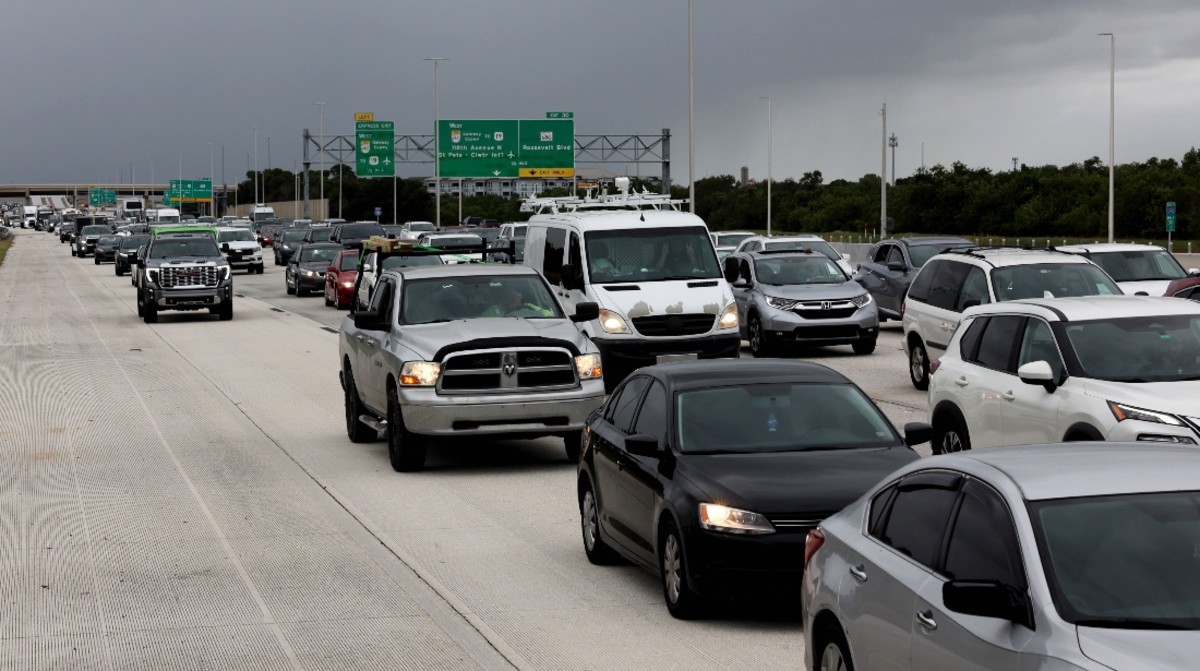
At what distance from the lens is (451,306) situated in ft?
56.6

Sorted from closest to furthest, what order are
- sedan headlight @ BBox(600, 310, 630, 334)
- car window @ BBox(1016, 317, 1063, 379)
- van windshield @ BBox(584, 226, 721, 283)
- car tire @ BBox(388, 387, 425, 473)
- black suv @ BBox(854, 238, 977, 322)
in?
1. car window @ BBox(1016, 317, 1063, 379)
2. car tire @ BBox(388, 387, 425, 473)
3. sedan headlight @ BBox(600, 310, 630, 334)
4. van windshield @ BBox(584, 226, 721, 283)
5. black suv @ BBox(854, 238, 977, 322)

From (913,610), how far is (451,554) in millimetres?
6421

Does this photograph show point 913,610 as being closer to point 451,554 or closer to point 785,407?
point 785,407

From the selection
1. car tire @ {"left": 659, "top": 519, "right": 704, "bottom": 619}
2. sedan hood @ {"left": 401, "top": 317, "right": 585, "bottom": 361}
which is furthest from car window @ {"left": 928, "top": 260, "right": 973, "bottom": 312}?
car tire @ {"left": 659, "top": 519, "right": 704, "bottom": 619}


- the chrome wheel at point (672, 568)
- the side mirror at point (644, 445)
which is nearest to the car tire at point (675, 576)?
the chrome wheel at point (672, 568)

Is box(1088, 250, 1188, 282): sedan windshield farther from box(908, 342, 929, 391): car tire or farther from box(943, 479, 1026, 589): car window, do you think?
box(943, 479, 1026, 589): car window

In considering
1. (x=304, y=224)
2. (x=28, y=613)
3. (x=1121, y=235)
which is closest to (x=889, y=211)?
(x=1121, y=235)

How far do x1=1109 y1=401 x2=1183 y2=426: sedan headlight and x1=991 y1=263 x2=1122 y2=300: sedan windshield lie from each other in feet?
28.5

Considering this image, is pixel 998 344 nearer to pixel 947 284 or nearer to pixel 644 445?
pixel 644 445

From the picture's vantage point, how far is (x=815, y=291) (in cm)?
2858

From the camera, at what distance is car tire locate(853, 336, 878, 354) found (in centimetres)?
2838

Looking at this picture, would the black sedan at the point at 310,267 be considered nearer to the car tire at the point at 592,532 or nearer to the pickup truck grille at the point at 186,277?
the pickup truck grille at the point at 186,277

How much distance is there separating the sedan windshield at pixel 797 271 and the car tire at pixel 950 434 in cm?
1478

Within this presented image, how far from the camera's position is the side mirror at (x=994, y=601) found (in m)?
5.40
